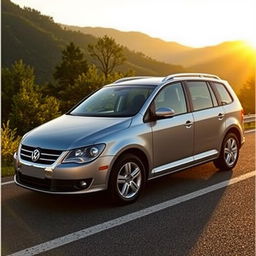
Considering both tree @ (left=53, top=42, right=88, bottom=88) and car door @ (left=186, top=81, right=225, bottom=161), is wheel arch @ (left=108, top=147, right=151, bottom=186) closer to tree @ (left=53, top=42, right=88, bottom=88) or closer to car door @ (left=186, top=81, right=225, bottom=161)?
car door @ (left=186, top=81, right=225, bottom=161)

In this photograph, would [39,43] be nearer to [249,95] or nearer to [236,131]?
[249,95]

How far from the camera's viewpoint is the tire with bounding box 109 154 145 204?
5465mm

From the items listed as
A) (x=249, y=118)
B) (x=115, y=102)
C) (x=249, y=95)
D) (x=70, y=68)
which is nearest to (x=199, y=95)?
(x=115, y=102)

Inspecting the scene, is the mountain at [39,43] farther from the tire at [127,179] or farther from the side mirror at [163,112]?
the tire at [127,179]

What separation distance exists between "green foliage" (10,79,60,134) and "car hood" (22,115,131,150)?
4248 centimetres

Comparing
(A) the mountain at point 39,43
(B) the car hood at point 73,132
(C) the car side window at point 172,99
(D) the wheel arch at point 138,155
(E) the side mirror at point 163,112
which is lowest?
(D) the wheel arch at point 138,155

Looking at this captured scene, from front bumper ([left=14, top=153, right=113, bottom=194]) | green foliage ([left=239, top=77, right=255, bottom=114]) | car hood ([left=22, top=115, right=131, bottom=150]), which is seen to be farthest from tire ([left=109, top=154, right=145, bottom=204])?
green foliage ([left=239, top=77, right=255, bottom=114])

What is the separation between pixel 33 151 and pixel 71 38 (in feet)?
468

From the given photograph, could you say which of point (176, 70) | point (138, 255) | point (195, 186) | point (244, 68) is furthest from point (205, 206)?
point (244, 68)

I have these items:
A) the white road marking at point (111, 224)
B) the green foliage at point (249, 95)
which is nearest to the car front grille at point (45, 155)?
the white road marking at point (111, 224)

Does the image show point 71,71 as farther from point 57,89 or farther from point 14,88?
point 14,88

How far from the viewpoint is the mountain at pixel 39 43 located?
370 feet

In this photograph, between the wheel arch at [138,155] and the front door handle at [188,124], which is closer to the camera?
the wheel arch at [138,155]

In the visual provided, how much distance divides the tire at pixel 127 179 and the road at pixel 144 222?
0.15m
